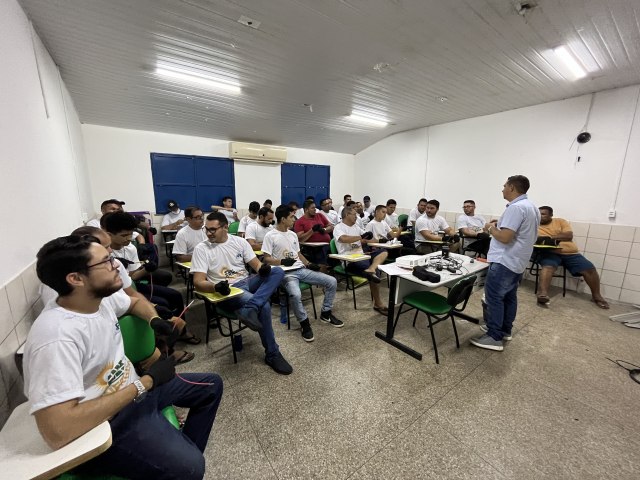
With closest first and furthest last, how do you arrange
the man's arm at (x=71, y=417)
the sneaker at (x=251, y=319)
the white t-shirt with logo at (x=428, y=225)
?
1. the man's arm at (x=71, y=417)
2. the sneaker at (x=251, y=319)
3. the white t-shirt with logo at (x=428, y=225)

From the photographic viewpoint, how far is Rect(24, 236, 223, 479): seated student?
2.67 ft

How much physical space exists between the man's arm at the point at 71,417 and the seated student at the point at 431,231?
14.8 feet

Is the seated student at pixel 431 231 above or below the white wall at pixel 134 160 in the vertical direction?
below

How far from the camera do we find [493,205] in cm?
517

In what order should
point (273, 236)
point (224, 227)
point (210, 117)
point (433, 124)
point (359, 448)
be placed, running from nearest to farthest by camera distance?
Result: point (359, 448) → point (224, 227) → point (273, 236) → point (210, 117) → point (433, 124)

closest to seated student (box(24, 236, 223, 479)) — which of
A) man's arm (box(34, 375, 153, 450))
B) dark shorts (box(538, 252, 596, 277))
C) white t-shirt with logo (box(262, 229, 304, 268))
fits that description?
man's arm (box(34, 375, 153, 450))

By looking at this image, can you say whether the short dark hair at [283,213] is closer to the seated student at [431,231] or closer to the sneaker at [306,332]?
the sneaker at [306,332]

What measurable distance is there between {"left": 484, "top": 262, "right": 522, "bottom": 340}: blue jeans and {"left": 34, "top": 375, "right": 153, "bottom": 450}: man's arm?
9.75ft

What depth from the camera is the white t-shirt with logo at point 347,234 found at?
3.66m

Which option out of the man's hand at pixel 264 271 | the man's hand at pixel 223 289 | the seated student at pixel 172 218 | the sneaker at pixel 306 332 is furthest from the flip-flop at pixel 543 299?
the seated student at pixel 172 218

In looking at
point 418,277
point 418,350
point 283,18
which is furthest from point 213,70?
point 418,350

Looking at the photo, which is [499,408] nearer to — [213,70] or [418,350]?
[418,350]

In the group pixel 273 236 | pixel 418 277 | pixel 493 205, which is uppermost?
pixel 493 205

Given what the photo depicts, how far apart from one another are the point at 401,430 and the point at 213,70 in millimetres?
4267
